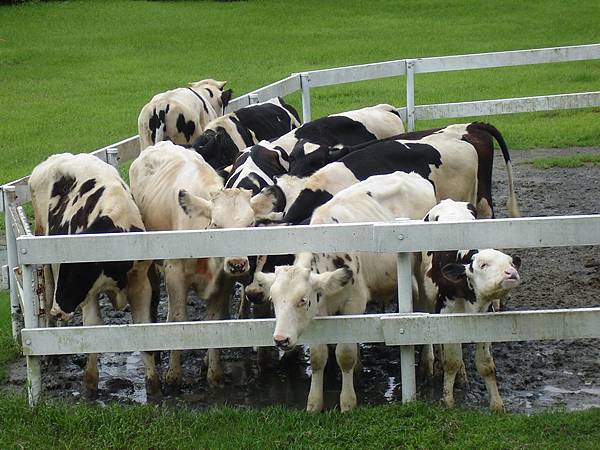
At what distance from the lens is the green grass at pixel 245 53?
2191 cm

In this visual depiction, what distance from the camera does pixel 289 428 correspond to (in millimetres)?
7336

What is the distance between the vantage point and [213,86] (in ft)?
52.9

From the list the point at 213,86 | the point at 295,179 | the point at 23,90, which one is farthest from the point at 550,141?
the point at 23,90

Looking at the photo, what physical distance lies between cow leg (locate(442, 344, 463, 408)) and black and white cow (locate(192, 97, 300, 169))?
4.83 m

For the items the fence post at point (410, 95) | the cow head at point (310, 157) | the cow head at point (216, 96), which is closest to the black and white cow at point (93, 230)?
the cow head at point (310, 157)

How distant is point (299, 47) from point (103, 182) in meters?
24.0

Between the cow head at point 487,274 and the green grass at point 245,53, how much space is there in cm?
1107

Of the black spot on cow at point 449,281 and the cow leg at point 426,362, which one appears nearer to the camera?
the black spot on cow at point 449,281

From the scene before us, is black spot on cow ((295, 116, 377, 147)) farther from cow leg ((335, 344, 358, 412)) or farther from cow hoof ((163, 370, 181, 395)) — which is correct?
cow leg ((335, 344, 358, 412))

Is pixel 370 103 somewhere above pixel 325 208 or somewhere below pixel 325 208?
above

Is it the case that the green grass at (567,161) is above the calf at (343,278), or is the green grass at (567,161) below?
above

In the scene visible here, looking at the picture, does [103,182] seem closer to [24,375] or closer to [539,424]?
[24,375]

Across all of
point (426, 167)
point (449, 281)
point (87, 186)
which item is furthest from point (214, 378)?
point (426, 167)

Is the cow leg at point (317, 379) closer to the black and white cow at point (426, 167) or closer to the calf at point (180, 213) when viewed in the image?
the calf at point (180, 213)
